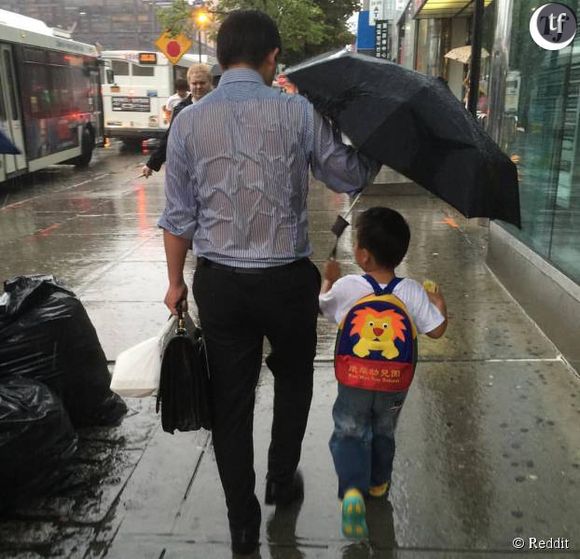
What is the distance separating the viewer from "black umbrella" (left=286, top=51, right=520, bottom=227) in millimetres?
2092

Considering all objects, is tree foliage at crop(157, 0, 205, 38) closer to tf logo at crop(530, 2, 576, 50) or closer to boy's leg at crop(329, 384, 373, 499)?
tf logo at crop(530, 2, 576, 50)

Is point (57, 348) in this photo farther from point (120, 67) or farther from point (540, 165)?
point (120, 67)

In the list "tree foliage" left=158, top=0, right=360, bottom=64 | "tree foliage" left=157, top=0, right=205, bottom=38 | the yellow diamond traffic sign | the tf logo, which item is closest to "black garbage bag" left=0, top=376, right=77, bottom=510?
the tf logo

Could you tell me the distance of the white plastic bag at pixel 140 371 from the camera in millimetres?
2465

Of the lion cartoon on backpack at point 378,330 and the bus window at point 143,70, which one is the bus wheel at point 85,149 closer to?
the bus window at point 143,70

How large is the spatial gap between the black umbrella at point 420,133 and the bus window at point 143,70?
2117cm

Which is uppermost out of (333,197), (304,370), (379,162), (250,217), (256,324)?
(379,162)

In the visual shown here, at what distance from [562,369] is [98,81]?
16.9 meters

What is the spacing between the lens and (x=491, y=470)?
10.0 ft

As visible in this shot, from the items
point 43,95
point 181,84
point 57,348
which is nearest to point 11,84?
point 43,95

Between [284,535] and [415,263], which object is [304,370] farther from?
[415,263]

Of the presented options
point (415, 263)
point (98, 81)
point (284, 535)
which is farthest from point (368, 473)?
point (98, 81)

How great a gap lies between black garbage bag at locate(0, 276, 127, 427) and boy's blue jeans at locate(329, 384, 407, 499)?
1.45 m

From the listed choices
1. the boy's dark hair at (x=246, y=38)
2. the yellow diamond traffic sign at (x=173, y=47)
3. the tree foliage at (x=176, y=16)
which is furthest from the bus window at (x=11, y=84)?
the boy's dark hair at (x=246, y=38)
